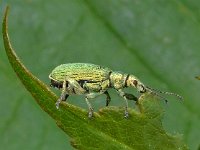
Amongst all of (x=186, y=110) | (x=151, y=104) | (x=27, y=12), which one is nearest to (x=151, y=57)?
(x=186, y=110)

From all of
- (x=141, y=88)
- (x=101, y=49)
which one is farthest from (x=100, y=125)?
(x=101, y=49)

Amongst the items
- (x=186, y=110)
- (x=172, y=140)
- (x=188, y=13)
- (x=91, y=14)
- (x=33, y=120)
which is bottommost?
(x=33, y=120)

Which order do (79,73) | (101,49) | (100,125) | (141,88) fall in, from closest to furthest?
(100,125), (141,88), (79,73), (101,49)

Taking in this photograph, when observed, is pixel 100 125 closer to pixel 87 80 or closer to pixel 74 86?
pixel 74 86

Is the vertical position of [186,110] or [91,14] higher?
[91,14]

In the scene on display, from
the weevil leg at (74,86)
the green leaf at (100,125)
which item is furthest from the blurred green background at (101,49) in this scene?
the green leaf at (100,125)

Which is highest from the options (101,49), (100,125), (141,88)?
(101,49)

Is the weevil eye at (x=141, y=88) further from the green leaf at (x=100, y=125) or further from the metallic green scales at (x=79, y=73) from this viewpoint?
the green leaf at (x=100, y=125)

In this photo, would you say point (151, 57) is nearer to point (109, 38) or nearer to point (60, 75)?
point (109, 38)
